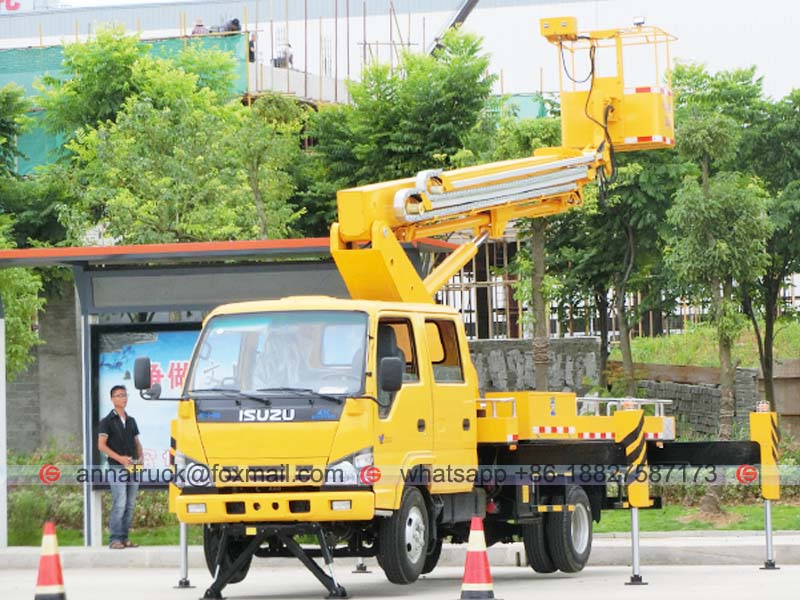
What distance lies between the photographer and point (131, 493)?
765 inches

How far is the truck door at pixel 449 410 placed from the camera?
1502cm

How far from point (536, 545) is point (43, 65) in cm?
3835

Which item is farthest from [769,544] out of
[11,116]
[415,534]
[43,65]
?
[43,65]

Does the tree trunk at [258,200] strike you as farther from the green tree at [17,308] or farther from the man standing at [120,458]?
the man standing at [120,458]

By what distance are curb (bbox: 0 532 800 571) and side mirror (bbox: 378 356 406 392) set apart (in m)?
4.83

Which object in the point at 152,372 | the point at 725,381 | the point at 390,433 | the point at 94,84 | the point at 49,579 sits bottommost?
the point at 49,579

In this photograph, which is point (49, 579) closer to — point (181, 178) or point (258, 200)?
point (181, 178)

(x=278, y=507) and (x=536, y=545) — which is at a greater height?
(x=278, y=507)

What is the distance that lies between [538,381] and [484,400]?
599 inches

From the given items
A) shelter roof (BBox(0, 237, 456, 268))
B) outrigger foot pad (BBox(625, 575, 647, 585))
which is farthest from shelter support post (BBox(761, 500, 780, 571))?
shelter roof (BBox(0, 237, 456, 268))

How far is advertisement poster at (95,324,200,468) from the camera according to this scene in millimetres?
20344

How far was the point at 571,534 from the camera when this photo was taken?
1689 cm

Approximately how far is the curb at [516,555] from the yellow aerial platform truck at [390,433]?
39.1 inches

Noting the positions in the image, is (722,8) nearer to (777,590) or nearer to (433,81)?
(433,81)
